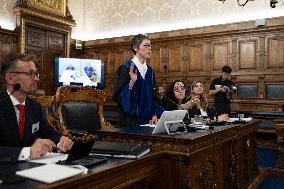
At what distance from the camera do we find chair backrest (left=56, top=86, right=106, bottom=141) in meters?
3.17

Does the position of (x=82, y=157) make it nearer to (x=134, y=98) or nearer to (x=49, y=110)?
(x=134, y=98)

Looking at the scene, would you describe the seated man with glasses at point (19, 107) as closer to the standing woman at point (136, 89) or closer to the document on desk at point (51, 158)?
the document on desk at point (51, 158)

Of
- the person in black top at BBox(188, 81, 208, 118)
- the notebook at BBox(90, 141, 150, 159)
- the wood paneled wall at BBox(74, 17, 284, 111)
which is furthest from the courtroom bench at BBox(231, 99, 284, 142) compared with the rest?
the notebook at BBox(90, 141, 150, 159)

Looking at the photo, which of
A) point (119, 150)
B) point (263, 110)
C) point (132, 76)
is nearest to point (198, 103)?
point (132, 76)

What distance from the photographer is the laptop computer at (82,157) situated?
1542mm

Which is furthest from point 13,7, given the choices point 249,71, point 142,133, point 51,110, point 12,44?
point 142,133

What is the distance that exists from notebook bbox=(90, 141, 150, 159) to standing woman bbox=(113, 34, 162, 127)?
4.47 ft

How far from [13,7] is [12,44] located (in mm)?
1017

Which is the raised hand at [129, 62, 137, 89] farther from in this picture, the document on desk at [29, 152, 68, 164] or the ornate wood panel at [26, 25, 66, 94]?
the ornate wood panel at [26, 25, 66, 94]

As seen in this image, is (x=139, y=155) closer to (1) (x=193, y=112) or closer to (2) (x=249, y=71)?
(1) (x=193, y=112)

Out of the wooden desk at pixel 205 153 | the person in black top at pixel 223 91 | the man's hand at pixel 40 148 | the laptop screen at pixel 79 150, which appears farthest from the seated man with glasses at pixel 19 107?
the person in black top at pixel 223 91

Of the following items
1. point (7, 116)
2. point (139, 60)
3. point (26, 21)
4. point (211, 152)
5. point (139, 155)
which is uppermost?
point (26, 21)

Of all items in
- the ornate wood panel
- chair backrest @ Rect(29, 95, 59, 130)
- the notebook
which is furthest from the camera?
the ornate wood panel

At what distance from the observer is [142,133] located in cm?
234
